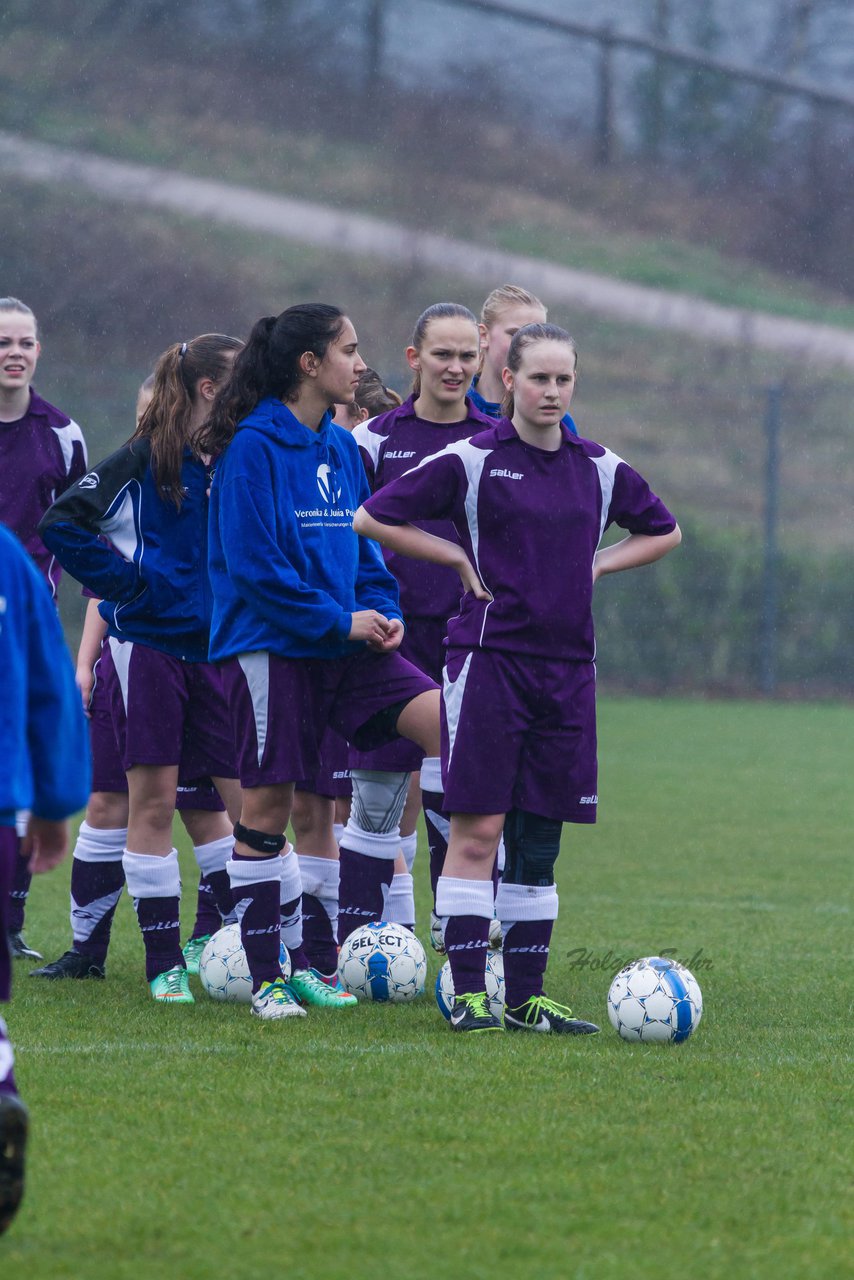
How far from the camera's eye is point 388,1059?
4496 mm

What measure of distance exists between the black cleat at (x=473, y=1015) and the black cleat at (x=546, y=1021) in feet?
0.22

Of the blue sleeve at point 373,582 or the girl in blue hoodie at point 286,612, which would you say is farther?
the blue sleeve at point 373,582

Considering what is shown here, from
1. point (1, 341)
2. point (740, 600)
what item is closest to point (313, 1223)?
point (1, 341)

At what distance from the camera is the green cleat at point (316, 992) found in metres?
5.35

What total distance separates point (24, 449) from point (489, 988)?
8.63 ft

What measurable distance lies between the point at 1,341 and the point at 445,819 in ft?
7.45

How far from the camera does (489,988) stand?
17.1ft

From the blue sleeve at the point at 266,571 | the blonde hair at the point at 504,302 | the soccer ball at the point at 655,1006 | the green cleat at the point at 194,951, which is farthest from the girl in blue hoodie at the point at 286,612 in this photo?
the blonde hair at the point at 504,302

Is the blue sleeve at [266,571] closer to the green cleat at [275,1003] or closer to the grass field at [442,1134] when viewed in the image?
the green cleat at [275,1003]

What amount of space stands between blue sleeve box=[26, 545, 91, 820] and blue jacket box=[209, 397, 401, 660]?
1.84m

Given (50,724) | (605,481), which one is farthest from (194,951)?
(50,724)

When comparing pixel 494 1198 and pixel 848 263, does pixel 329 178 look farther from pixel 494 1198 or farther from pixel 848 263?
pixel 494 1198

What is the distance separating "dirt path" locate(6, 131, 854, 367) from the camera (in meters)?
29.8

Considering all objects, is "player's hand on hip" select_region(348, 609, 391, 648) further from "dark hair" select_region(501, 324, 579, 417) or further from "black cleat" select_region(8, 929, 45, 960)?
"black cleat" select_region(8, 929, 45, 960)
